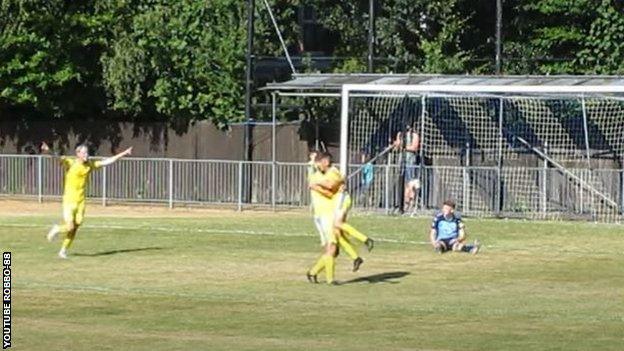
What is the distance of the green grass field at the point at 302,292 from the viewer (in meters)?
19.6

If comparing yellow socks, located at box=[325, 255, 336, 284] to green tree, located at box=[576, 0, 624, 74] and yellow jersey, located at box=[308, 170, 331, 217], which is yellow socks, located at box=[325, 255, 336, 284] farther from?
green tree, located at box=[576, 0, 624, 74]

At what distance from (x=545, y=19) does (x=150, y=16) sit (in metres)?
11.5

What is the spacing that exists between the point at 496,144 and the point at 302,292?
2083cm

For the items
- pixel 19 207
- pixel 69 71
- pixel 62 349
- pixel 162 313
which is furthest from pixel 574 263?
pixel 69 71

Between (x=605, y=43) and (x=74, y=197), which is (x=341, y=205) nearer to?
(x=74, y=197)

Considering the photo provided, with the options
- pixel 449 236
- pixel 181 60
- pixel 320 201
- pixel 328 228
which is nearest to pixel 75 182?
pixel 320 201

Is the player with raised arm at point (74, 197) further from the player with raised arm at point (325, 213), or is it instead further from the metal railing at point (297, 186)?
the metal railing at point (297, 186)

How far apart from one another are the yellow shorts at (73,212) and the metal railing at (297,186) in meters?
13.2

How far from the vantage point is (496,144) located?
146 feet

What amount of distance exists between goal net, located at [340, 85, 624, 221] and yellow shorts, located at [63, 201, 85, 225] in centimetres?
1032

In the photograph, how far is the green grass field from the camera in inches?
773

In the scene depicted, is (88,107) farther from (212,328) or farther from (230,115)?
(212,328)

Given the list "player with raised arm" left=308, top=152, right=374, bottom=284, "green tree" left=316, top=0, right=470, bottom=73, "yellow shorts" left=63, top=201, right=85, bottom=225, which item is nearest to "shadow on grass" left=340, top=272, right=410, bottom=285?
"player with raised arm" left=308, top=152, right=374, bottom=284

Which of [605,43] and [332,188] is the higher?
[605,43]
